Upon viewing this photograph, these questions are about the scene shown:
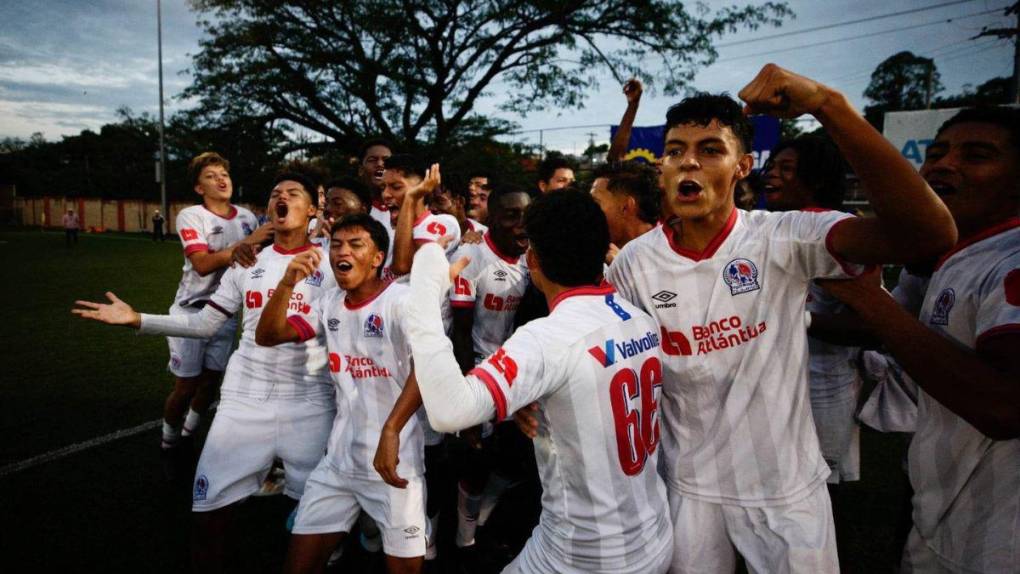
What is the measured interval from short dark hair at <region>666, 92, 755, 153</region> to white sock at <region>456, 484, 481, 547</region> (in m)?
2.91

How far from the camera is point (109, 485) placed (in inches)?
172

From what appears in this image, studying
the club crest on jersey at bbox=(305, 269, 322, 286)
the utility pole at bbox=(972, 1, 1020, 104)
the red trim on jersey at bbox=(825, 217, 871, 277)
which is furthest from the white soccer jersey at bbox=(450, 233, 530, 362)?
the utility pole at bbox=(972, 1, 1020, 104)

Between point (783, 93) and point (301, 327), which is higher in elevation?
point (783, 93)

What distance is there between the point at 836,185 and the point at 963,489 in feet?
6.47

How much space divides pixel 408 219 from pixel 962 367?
266cm

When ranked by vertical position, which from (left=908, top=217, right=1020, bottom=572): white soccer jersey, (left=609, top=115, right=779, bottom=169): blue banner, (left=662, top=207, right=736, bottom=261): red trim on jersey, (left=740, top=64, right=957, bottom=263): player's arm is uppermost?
(left=609, top=115, right=779, bottom=169): blue banner

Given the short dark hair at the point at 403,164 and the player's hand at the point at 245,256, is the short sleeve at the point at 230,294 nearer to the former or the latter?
the player's hand at the point at 245,256

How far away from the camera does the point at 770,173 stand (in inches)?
132

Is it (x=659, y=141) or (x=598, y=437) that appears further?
(x=659, y=141)

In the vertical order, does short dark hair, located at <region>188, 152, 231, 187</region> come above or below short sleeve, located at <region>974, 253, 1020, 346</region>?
above

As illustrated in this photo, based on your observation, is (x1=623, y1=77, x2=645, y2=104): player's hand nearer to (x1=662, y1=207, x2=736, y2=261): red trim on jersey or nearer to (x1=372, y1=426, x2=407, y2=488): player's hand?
(x1=662, y1=207, x2=736, y2=261): red trim on jersey

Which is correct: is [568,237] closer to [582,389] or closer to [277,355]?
[582,389]

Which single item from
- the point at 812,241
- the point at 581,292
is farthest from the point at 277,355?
the point at 812,241

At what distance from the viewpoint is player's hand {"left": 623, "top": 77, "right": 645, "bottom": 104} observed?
416 cm
